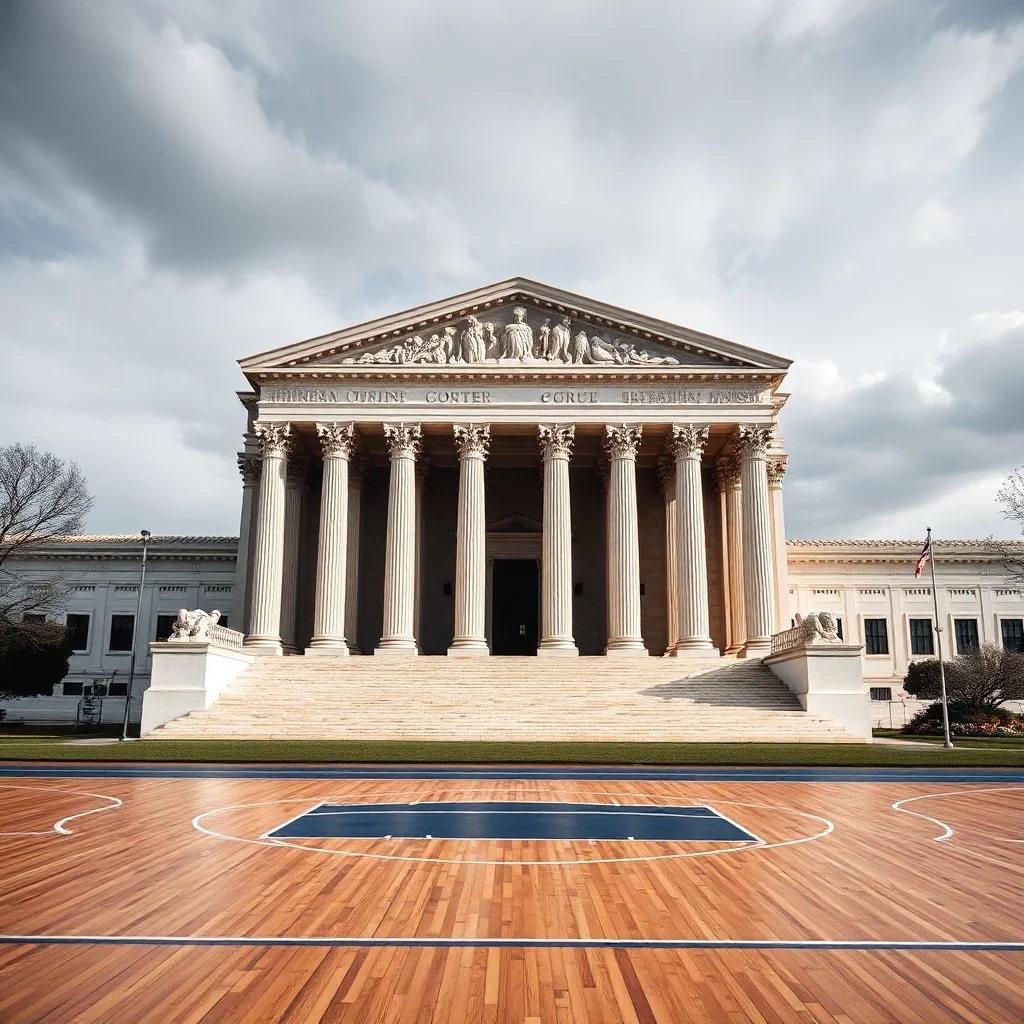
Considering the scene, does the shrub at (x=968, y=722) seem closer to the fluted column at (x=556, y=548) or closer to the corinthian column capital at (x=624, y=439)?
the fluted column at (x=556, y=548)

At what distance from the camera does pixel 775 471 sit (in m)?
Answer: 47.4

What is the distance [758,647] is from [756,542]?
497 cm

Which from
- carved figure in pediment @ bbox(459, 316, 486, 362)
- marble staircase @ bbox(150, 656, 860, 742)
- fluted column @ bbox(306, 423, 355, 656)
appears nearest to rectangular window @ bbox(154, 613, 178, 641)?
fluted column @ bbox(306, 423, 355, 656)

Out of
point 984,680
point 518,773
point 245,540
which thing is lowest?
point 518,773

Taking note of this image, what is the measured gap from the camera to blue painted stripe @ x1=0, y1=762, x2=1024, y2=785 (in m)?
20.6

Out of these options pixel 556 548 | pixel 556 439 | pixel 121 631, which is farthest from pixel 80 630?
pixel 556 439

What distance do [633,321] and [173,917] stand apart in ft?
127

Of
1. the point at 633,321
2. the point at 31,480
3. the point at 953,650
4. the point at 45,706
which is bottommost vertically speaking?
the point at 45,706

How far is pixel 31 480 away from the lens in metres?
45.4

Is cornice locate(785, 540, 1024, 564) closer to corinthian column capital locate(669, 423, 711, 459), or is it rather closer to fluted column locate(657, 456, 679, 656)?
fluted column locate(657, 456, 679, 656)

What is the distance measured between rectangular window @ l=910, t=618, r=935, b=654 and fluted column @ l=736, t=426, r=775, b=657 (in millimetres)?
18392

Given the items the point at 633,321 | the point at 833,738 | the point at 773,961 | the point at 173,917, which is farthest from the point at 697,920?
the point at 633,321

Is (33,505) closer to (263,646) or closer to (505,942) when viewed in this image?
(263,646)

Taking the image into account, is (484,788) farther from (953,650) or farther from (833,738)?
(953,650)
